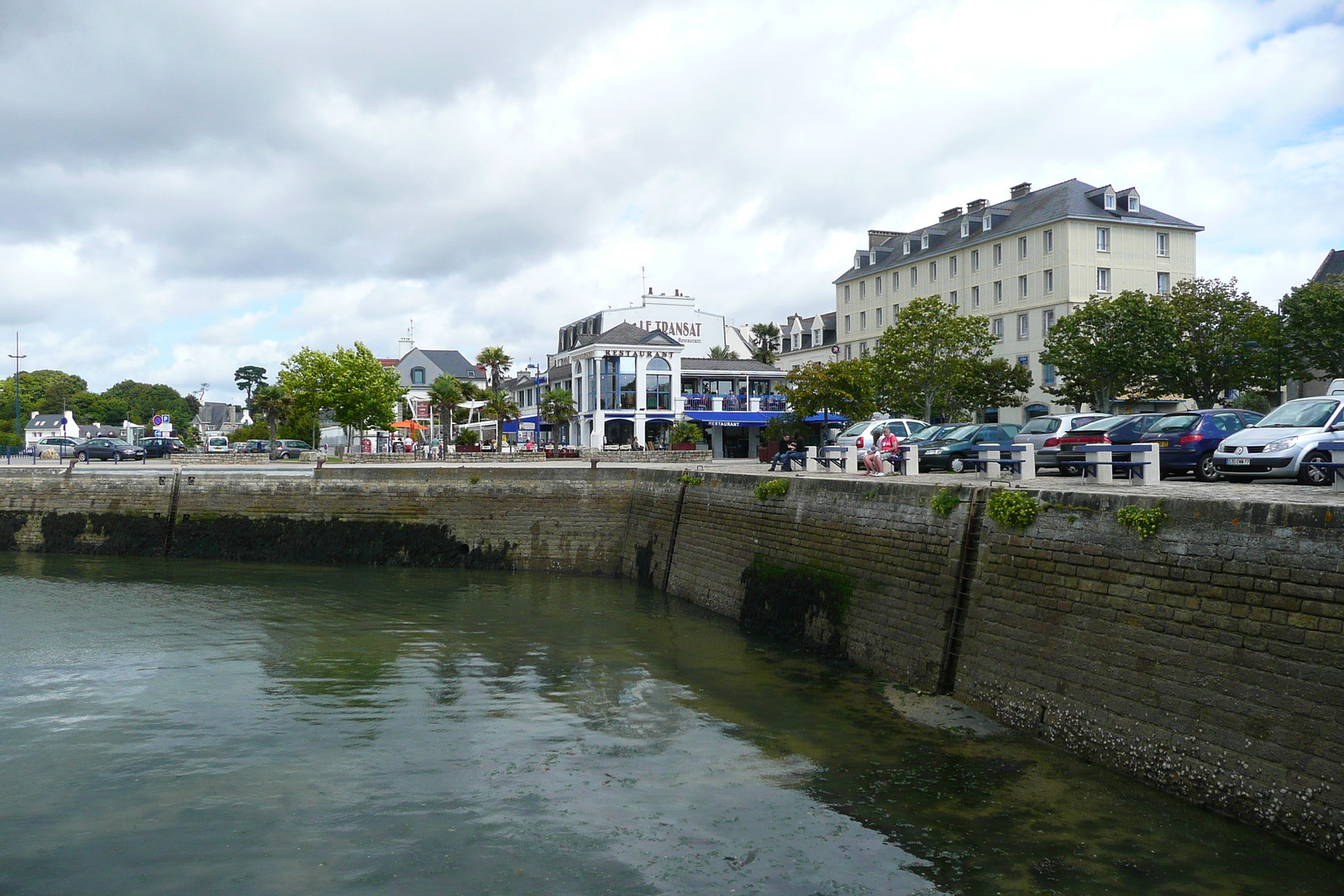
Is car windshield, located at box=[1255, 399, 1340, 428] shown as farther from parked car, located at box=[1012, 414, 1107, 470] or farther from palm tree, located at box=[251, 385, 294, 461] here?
palm tree, located at box=[251, 385, 294, 461]

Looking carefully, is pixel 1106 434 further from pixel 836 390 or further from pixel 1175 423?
pixel 836 390

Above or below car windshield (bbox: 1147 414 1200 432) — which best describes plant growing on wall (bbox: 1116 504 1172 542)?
below

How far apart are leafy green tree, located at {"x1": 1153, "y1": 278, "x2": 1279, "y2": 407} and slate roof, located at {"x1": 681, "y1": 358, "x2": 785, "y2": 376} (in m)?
26.8

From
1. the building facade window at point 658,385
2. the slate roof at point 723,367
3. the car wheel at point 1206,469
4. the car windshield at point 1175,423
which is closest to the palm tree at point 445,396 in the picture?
the building facade window at point 658,385

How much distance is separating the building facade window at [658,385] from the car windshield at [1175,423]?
4389 centimetres

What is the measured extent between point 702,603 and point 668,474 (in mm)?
5052

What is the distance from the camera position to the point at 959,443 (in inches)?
981

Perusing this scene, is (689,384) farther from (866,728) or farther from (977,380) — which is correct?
(866,728)

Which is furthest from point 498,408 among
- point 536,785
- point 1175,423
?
point 536,785

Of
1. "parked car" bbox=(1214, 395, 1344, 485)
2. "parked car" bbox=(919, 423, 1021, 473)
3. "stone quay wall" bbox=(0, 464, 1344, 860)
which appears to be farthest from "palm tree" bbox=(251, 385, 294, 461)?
"parked car" bbox=(1214, 395, 1344, 485)

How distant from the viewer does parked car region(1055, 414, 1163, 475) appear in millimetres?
19484

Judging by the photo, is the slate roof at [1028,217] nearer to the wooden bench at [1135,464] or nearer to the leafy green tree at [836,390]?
the leafy green tree at [836,390]

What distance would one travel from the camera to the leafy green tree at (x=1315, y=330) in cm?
3928

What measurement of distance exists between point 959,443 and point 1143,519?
48.9ft
